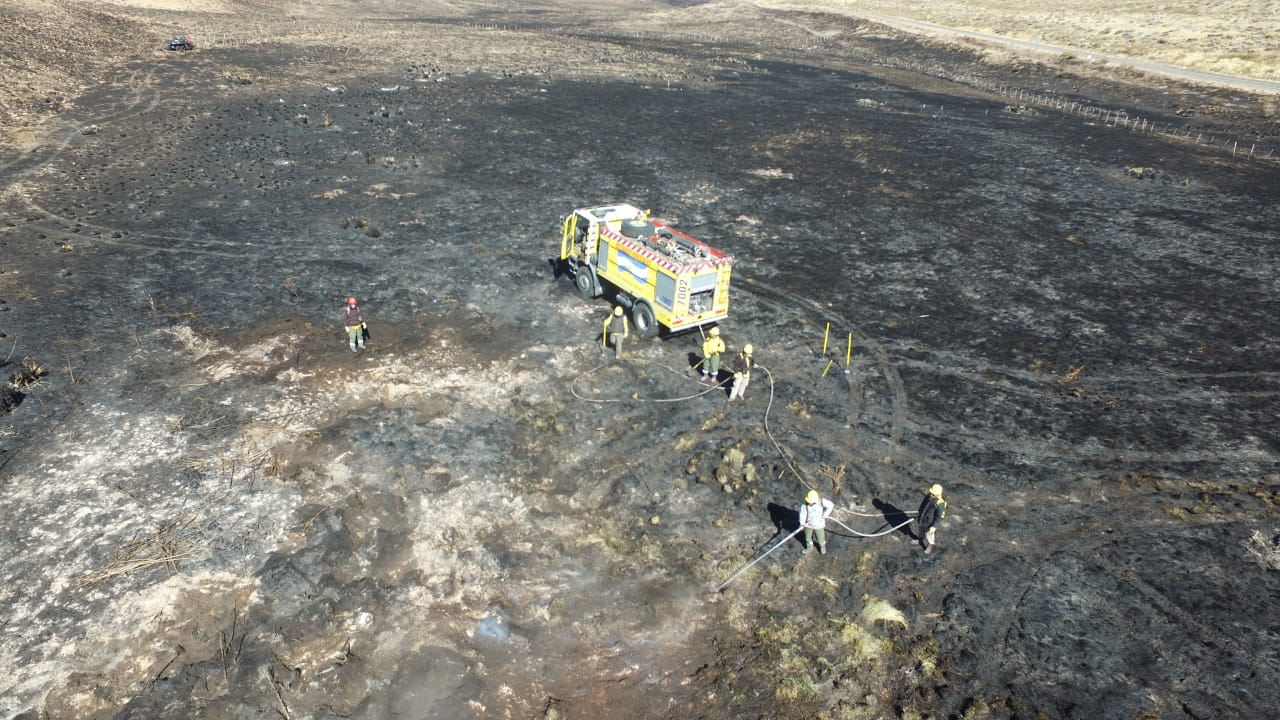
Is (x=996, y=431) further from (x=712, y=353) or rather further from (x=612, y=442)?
(x=612, y=442)

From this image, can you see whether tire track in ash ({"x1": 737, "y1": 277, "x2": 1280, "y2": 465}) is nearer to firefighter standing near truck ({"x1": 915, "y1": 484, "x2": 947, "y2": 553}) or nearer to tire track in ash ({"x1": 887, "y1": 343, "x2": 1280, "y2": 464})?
tire track in ash ({"x1": 887, "y1": 343, "x2": 1280, "y2": 464})

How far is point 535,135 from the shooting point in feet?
128

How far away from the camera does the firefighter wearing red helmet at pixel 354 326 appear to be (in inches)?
731

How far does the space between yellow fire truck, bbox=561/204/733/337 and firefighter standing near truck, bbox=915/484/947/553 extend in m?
8.10

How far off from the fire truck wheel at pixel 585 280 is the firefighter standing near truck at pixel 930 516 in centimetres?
1184

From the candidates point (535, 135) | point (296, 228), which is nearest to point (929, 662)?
point (296, 228)

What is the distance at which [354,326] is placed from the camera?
61.5 ft

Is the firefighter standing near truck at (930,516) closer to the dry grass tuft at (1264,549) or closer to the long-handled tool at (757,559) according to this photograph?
the long-handled tool at (757,559)

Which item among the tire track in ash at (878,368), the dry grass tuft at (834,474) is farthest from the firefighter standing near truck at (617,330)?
the dry grass tuft at (834,474)

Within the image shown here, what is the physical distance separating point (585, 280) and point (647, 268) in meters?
3.26

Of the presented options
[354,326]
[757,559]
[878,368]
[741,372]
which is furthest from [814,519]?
[354,326]

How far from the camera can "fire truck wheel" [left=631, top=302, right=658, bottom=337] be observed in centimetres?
2002

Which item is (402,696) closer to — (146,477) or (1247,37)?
(146,477)

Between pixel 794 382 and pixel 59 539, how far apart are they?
Answer: 15823 mm
